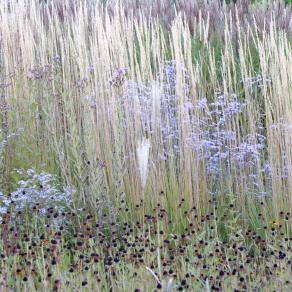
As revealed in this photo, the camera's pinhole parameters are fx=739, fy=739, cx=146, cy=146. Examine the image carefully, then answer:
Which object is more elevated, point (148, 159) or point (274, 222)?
point (148, 159)

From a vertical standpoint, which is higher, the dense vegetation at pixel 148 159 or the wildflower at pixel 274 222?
the dense vegetation at pixel 148 159

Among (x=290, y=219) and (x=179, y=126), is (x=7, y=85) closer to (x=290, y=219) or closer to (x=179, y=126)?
(x=179, y=126)

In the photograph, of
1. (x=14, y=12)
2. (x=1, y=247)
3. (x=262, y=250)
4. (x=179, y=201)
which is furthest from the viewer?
(x=14, y=12)

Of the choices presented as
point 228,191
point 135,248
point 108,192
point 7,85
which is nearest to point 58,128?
point 7,85

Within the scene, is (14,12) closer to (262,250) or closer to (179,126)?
(179,126)

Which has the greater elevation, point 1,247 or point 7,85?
point 7,85

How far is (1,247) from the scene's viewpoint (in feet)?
13.6

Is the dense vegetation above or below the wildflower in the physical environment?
above

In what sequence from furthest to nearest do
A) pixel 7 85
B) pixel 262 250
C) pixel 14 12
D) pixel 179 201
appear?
1. pixel 14 12
2. pixel 7 85
3. pixel 179 201
4. pixel 262 250

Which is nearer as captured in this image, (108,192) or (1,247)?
(1,247)

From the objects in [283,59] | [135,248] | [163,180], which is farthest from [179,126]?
[135,248]

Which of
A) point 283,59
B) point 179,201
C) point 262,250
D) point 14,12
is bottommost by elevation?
point 262,250

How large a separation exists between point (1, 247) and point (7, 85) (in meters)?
1.90

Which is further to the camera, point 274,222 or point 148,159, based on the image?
point 148,159
